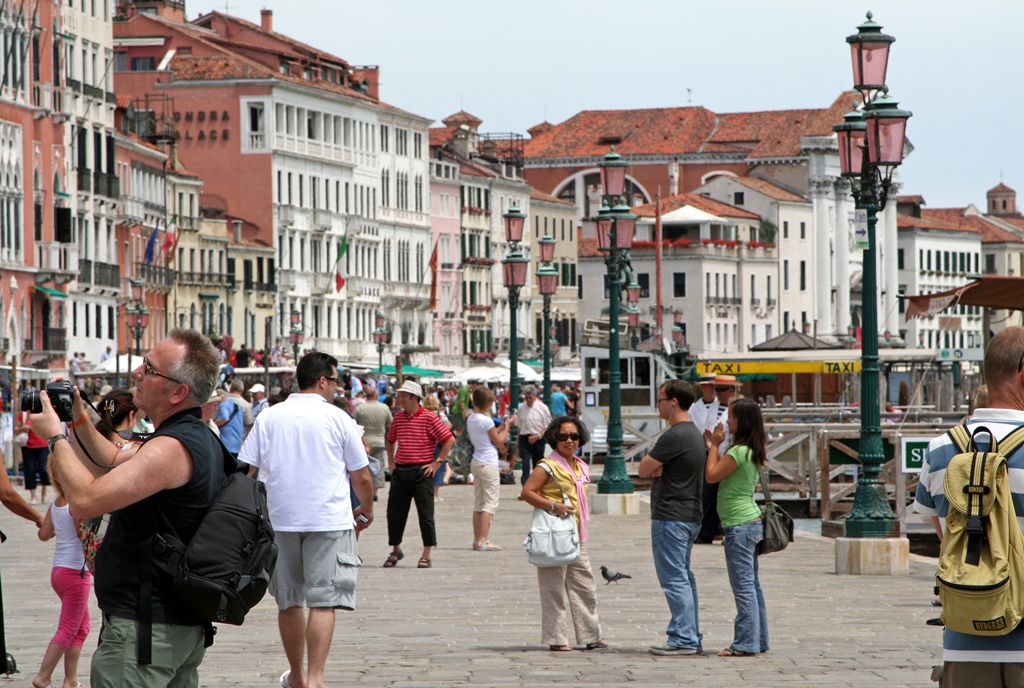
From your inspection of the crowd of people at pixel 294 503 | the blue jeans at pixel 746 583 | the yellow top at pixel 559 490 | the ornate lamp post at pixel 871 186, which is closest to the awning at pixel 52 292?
the ornate lamp post at pixel 871 186

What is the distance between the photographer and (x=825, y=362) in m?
46.6

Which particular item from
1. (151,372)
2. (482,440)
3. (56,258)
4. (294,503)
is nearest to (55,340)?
(56,258)

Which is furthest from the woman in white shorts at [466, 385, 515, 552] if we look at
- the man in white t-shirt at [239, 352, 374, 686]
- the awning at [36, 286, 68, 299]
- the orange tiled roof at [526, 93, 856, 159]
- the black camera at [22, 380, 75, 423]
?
the orange tiled roof at [526, 93, 856, 159]

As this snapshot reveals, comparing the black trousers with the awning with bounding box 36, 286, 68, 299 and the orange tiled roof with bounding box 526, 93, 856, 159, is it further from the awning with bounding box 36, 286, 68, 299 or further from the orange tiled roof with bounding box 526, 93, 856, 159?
the orange tiled roof with bounding box 526, 93, 856, 159

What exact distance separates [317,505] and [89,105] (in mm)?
57823

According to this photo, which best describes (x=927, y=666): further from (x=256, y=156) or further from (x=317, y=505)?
(x=256, y=156)

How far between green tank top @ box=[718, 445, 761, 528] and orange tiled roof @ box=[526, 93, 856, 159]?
4788 inches

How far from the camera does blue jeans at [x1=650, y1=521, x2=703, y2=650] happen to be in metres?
11.6

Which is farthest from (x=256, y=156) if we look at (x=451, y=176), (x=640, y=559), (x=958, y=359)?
(x=640, y=559)

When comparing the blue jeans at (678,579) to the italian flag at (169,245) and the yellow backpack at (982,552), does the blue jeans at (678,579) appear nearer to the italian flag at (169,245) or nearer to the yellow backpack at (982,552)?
the yellow backpack at (982,552)

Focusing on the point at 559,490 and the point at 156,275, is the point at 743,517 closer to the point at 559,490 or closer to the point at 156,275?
the point at 559,490

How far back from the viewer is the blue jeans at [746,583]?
1141 centimetres

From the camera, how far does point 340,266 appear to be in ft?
326

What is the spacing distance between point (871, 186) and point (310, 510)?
9171 mm
